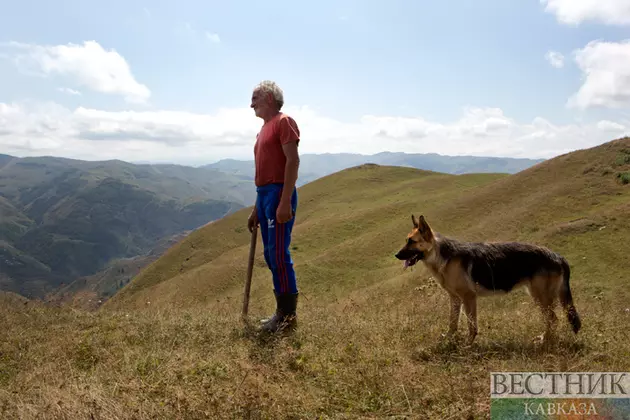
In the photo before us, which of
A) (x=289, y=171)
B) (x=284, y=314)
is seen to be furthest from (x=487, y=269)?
(x=289, y=171)

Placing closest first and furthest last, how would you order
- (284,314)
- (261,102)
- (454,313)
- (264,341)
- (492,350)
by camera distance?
1. (492,350)
2. (264,341)
3. (454,313)
4. (261,102)
5. (284,314)

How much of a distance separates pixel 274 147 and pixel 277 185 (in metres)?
0.64

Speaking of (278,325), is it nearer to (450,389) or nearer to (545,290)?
(450,389)

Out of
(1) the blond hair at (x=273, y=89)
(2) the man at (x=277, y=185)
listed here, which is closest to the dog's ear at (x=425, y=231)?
A: (2) the man at (x=277, y=185)

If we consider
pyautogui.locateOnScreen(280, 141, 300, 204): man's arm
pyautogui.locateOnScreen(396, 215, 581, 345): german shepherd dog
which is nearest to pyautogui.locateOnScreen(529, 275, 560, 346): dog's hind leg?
pyautogui.locateOnScreen(396, 215, 581, 345): german shepherd dog

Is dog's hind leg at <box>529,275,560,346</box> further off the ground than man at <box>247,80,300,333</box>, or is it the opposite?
man at <box>247,80,300,333</box>

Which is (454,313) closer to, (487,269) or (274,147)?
(487,269)

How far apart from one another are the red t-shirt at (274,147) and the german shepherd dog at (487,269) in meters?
2.47

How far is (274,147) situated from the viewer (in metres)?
6.72

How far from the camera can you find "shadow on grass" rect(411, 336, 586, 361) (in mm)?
5495

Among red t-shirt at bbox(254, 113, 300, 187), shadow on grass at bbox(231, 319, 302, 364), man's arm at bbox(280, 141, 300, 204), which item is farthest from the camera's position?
red t-shirt at bbox(254, 113, 300, 187)

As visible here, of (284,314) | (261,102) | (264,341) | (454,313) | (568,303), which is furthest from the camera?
(284,314)

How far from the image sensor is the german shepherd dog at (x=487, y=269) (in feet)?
21.5

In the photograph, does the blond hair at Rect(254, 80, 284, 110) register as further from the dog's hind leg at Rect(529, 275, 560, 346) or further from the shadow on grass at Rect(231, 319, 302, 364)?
the dog's hind leg at Rect(529, 275, 560, 346)
